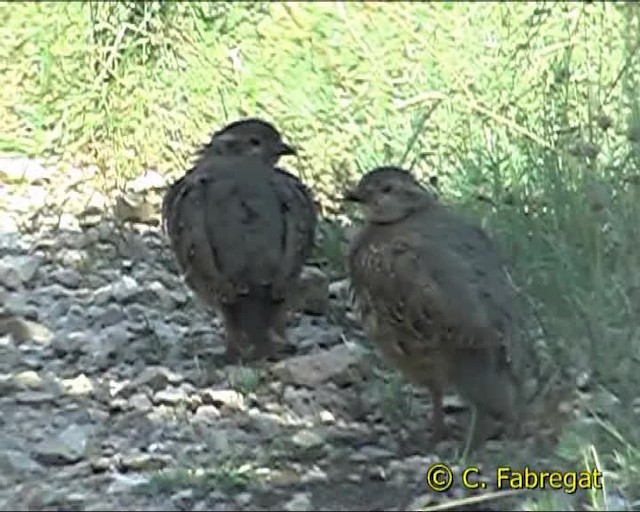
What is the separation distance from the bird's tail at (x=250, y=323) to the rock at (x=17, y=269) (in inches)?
49.7

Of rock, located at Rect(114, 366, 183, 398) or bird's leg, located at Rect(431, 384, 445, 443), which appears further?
rock, located at Rect(114, 366, 183, 398)

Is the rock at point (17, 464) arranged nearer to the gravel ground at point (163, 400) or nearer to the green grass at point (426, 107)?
the gravel ground at point (163, 400)

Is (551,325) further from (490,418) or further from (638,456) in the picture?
(638,456)

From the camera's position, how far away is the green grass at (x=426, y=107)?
6.28 m

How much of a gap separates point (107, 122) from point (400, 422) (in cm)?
321

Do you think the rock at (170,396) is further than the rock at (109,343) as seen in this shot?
No

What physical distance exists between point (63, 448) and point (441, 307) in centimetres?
118

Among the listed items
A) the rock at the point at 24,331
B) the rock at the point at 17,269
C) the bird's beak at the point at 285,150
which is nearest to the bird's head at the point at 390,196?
the bird's beak at the point at 285,150

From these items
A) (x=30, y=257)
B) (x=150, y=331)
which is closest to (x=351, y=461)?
(x=150, y=331)

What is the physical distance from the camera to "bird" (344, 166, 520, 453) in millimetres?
5582

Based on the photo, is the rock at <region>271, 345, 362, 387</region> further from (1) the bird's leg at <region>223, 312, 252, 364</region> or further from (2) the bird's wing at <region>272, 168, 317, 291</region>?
(2) the bird's wing at <region>272, 168, 317, 291</region>

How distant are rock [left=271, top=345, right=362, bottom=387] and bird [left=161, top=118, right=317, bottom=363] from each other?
0.55ft

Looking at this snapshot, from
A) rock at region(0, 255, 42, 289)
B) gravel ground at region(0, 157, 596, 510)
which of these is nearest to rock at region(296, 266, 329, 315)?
gravel ground at region(0, 157, 596, 510)

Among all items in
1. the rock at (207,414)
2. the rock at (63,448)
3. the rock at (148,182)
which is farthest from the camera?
the rock at (148,182)
